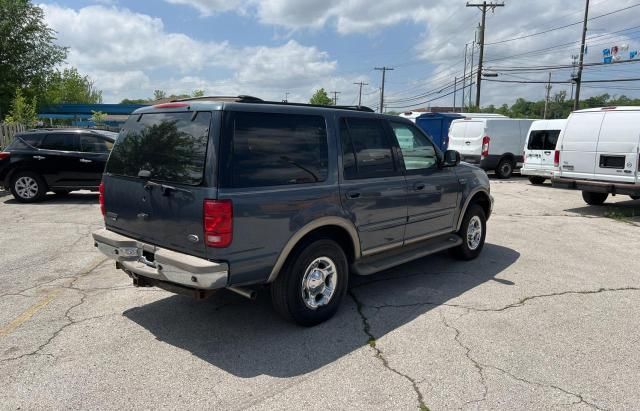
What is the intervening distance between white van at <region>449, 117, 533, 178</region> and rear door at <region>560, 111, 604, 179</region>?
21.7 ft

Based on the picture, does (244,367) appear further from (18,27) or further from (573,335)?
(18,27)

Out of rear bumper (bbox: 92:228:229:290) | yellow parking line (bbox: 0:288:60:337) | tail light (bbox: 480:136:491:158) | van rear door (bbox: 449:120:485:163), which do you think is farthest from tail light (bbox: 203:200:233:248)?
tail light (bbox: 480:136:491:158)

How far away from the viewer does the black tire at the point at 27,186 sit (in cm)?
1052

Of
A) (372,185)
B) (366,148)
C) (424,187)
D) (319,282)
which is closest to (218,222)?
(319,282)

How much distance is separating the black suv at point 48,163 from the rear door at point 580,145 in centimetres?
1073

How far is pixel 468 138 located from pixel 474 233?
1230 cm

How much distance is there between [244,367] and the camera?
11.3 ft

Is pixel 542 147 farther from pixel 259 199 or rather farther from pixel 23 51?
pixel 23 51

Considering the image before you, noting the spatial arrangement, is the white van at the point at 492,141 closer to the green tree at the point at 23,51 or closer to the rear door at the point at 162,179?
the rear door at the point at 162,179

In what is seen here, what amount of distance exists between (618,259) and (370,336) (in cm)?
473

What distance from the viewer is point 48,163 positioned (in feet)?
34.6

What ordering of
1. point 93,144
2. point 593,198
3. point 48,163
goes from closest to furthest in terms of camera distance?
1. point 48,163
2. point 93,144
3. point 593,198

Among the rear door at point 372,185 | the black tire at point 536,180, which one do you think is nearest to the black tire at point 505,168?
the black tire at point 536,180

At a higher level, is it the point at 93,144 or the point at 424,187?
the point at 93,144
